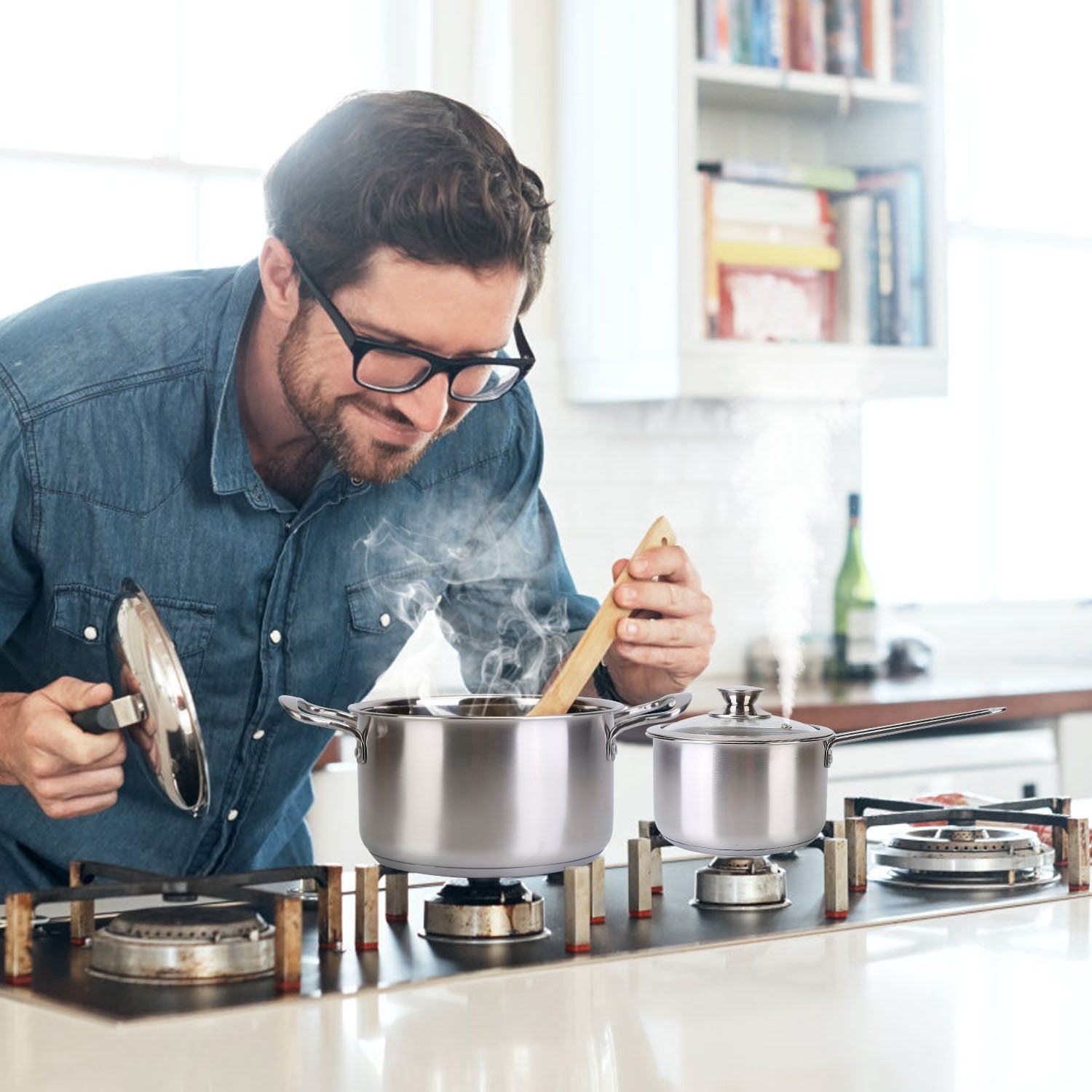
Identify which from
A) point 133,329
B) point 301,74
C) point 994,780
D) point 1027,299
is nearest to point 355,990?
point 133,329

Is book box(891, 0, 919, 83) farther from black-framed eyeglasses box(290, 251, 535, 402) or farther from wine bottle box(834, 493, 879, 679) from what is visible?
black-framed eyeglasses box(290, 251, 535, 402)

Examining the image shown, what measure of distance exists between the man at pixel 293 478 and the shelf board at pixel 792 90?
1788 mm

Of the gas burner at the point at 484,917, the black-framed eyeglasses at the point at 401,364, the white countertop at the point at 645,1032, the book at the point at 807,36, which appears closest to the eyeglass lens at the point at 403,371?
the black-framed eyeglasses at the point at 401,364

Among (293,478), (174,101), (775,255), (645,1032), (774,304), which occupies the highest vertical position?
(174,101)

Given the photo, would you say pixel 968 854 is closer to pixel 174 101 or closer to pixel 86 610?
pixel 86 610

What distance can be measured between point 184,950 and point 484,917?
0.87 ft

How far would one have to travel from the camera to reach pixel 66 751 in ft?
4.30

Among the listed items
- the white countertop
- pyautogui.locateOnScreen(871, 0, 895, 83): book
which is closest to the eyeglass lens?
the white countertop

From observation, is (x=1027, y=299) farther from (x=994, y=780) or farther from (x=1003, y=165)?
(x=994, y=780)

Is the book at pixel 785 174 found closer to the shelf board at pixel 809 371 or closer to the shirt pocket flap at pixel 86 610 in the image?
the shelf board at pixel 809 371

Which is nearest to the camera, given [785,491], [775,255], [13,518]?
[13,518]

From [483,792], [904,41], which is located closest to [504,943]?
[483,792]

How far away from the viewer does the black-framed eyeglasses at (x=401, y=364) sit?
1675 millimetres

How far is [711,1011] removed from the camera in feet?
3.69
